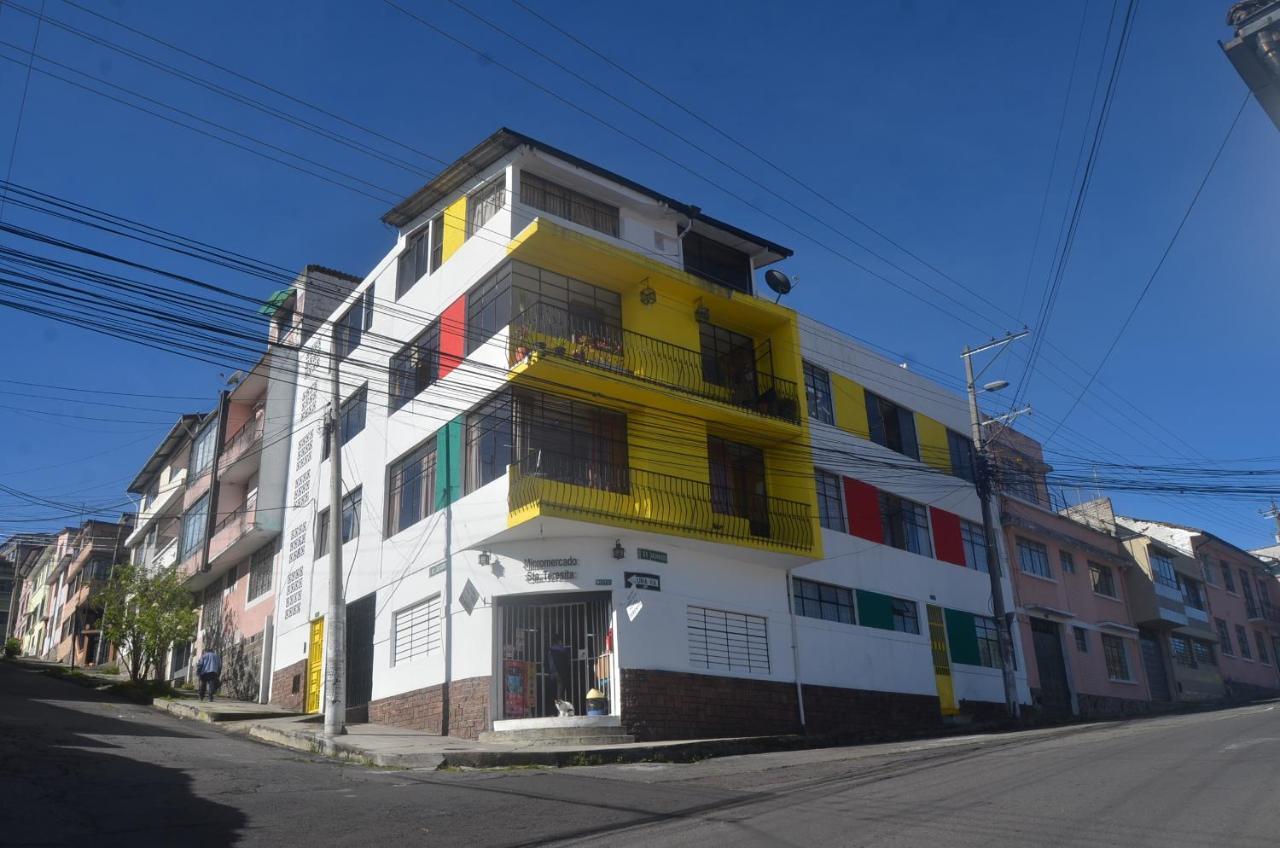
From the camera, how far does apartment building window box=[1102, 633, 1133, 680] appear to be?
34094mm

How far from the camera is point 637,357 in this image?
21000mm

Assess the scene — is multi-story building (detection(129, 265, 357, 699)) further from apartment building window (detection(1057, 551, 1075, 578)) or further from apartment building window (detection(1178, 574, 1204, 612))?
apartment building window (detection(1178, 574, 1204, 612))

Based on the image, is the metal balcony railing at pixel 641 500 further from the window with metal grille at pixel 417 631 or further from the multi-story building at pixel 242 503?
the multi-story building at pixel 242 503

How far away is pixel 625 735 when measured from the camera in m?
17.6

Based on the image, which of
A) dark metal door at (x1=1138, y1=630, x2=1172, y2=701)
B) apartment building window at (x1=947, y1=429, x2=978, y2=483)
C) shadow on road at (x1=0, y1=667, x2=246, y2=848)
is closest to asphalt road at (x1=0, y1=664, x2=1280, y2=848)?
shadow on road at (x1=0, y1=667, x2=246, y2=848)

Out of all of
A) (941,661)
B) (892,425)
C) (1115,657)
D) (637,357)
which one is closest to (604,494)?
(637,357)

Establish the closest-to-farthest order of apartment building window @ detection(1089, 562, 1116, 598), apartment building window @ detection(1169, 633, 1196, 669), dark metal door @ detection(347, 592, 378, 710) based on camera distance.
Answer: dark metal door @ detection(347, 592, 378, 710)
apartment building window @ detection(1089, 562, 1116, 598)
apartment building window @ detection(1169, 633, 1196, 669)

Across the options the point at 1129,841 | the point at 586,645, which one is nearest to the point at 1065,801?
the point at 1129,841

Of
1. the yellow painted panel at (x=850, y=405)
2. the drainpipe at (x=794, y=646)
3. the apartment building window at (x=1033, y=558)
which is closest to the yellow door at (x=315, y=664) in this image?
the drainpipe at (x=794, y=646)

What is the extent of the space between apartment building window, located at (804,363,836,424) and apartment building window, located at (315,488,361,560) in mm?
10810

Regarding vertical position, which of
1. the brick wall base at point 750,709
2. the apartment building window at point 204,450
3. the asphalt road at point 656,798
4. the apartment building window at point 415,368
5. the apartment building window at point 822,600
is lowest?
the asphalt road at point 656,798

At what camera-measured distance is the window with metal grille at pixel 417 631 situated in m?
19.9

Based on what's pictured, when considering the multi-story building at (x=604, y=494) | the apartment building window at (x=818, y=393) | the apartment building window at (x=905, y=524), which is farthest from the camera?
the apartment building window at (x=905, y=524)

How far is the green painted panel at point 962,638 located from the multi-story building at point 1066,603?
3009mm
